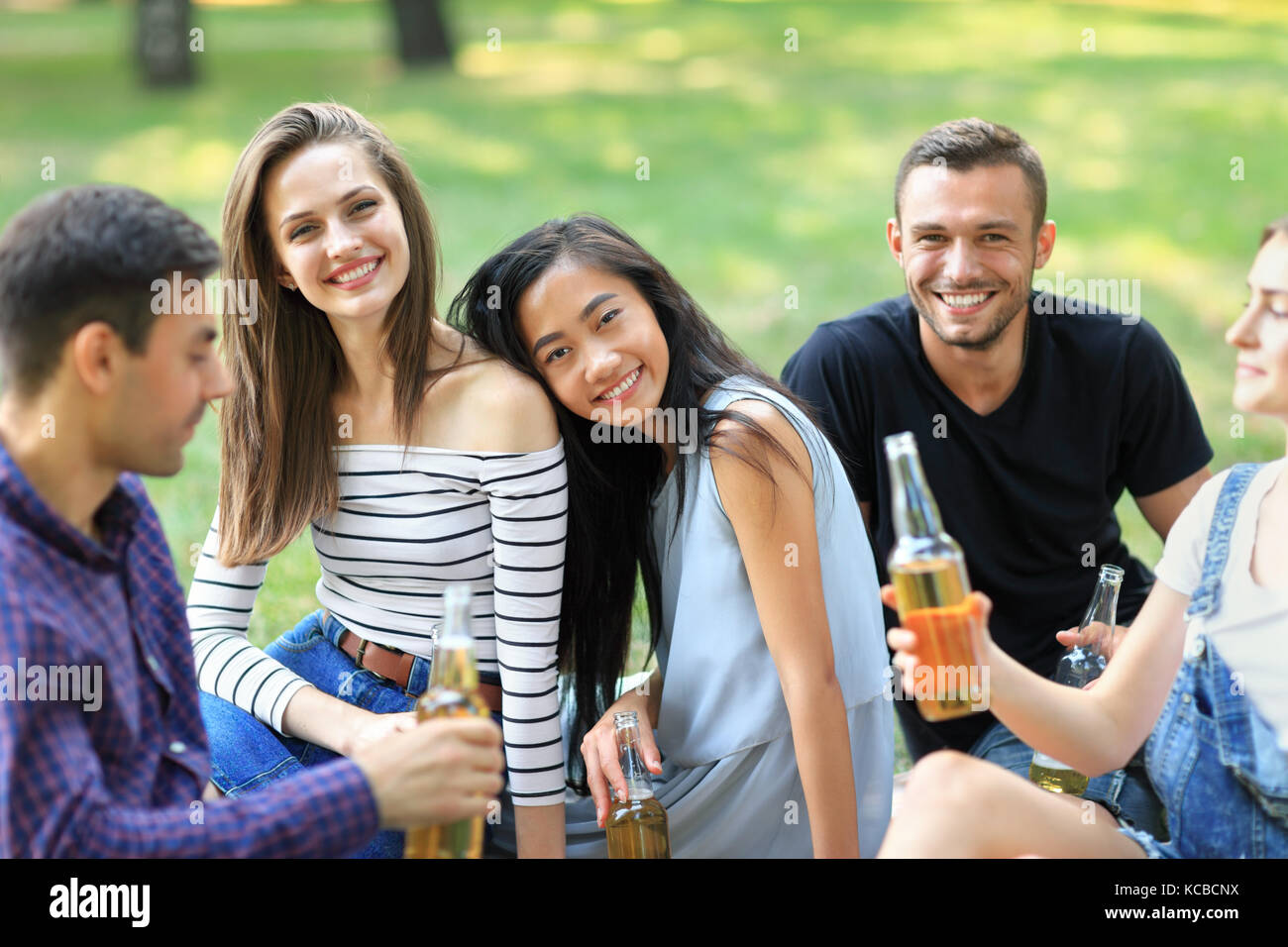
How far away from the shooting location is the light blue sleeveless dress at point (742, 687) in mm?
2625

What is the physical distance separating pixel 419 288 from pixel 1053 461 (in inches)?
58.7

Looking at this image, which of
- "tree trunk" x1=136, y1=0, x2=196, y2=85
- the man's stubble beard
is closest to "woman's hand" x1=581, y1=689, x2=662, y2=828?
the man's stubble beard

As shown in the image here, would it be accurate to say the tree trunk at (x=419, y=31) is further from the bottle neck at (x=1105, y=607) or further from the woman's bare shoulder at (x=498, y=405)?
the bottle neck at (x=1105, y=607)

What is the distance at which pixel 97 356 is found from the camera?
5.85ft

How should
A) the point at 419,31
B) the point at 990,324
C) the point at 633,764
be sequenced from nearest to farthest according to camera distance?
the point at 633,764, the point at 990,324, the point at 419,31

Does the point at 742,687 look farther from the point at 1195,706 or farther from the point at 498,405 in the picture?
the point at 1195,706

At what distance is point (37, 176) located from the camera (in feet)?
38.3

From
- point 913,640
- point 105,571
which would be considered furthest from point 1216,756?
point 105,571

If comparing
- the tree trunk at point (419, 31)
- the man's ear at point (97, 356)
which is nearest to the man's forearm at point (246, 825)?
the man's ear at point (97, 356)

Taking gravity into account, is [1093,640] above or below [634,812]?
above

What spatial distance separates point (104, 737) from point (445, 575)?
0.91m

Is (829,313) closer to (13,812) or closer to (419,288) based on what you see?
(419,288)

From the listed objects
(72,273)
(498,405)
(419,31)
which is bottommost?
(498,405)

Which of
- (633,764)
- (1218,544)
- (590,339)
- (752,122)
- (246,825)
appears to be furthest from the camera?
(752,122)
